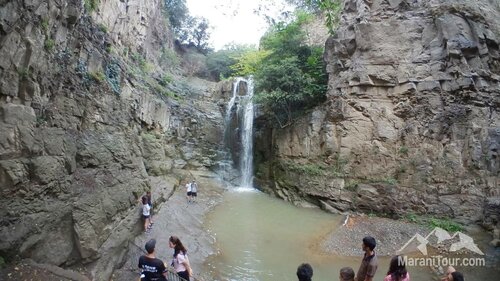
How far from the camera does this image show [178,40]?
34.8 m

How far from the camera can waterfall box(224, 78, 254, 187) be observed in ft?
73.3

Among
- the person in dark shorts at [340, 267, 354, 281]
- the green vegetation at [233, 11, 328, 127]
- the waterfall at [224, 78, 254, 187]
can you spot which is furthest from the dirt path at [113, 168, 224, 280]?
the green vegetation at [233, 11, 328, 127]

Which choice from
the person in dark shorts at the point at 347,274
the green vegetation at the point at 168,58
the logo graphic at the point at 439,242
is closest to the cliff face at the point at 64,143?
the person in dark shorts at the point at 347,274

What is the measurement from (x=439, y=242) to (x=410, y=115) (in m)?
6.47

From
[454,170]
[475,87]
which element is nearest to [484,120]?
[475,87]

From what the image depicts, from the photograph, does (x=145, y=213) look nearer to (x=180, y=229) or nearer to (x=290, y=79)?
(x=180, y=229)

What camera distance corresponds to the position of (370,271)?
4477 millimetres

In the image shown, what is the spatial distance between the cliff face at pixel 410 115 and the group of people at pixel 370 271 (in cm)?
1056

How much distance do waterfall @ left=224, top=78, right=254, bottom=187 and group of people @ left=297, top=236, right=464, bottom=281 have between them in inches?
677

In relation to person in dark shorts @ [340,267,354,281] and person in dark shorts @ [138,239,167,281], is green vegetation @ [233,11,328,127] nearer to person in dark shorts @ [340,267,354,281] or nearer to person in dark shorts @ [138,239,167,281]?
person in dark shorts @ [138,239,167,281]

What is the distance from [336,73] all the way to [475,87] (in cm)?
673

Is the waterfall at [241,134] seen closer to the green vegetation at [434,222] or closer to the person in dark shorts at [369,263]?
the green vegetation at [434,222]

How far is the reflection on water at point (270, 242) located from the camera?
8914mm

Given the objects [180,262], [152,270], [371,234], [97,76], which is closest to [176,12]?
[97,76]
